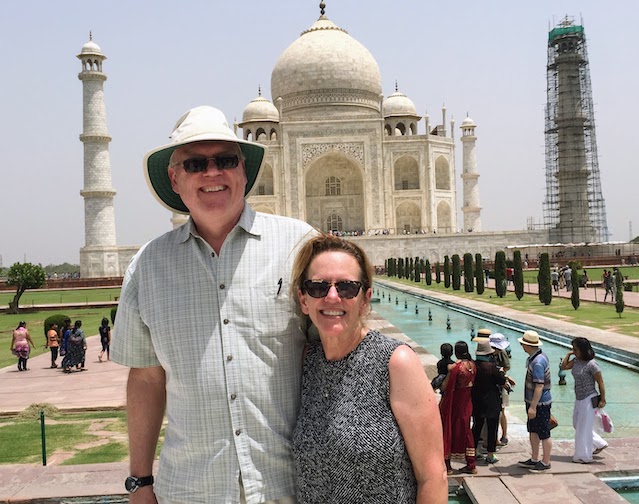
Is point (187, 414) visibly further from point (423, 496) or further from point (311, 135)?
point (311, 135)

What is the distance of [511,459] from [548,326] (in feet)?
17.2

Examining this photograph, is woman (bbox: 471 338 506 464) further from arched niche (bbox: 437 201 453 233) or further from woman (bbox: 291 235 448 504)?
arched niche (bbox: 437 201 453 233)

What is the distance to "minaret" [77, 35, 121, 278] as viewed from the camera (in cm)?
2725

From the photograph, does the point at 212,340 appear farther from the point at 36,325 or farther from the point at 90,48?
the point at 90,48

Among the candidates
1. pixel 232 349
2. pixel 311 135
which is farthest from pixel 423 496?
pixel 311 135

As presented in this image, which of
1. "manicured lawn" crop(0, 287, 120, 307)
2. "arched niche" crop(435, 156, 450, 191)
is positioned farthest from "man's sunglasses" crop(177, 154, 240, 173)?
"arched niche" crop(435, 156, 450, 191)

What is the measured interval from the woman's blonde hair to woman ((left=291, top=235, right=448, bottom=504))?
3 centimetres

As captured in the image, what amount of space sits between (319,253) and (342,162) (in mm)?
30455

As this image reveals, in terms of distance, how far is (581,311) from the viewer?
34.8ft

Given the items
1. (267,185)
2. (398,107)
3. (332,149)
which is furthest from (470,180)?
(267,185)

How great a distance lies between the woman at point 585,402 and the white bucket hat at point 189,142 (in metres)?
2.40

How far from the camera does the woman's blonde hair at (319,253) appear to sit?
1451 millimetres

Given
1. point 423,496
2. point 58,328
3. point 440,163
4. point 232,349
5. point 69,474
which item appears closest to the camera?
point 423,496

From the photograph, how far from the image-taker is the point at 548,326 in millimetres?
8266
